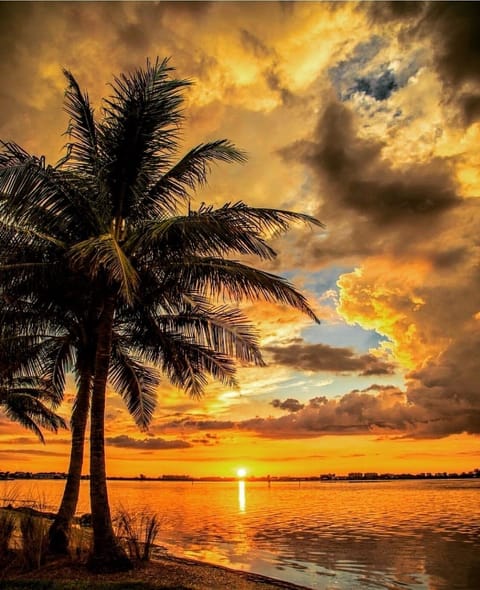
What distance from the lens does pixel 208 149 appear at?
13250 mm

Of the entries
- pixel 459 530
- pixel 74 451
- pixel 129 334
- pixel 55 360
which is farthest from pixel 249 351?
pixel 459 530

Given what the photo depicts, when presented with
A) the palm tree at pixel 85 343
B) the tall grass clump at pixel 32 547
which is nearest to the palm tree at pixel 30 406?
the palm tree at pixel 85 343

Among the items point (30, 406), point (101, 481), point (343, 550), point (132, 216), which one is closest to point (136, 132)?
point (132, 216)

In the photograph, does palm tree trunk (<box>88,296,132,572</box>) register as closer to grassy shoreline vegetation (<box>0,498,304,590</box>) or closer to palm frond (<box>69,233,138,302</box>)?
grassy shoreline vegetation (<box>0,498,304,590</box>)

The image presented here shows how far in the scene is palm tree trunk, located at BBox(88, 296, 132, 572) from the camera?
35.7ft

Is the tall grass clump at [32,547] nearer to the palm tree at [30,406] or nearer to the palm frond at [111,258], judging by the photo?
A: the palm frond at [111,258]

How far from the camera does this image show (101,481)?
11.7 meters

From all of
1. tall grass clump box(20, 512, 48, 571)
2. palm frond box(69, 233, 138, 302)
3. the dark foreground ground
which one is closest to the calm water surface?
tall grass clump box(20, 512, 48, 571)

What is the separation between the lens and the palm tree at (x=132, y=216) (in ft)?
38.7

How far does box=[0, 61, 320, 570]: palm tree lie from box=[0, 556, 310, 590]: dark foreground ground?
830 millimetres

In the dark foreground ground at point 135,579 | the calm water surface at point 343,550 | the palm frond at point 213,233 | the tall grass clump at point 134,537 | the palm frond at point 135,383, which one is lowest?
the calm water surface at point 343,550

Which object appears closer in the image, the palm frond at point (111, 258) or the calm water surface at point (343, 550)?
the palm frond at point (111, 258)

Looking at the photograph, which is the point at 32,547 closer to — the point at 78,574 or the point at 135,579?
the point at 78,574

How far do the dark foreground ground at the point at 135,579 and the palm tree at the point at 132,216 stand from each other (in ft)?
2.72
